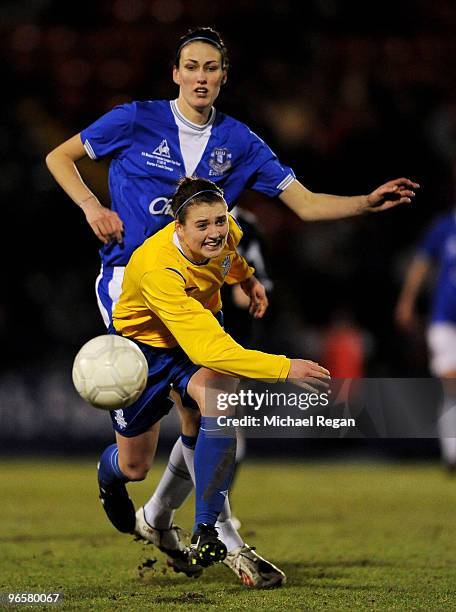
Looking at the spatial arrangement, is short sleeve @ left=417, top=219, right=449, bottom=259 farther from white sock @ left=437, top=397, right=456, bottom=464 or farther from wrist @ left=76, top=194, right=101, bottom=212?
wrist @ left=76, top=194, right=101, bottom=212

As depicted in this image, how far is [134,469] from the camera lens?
18.3 ft

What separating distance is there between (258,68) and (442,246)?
5.31 metres

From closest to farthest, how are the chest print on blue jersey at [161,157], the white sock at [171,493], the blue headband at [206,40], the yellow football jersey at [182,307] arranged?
1. the yellow football jersey at [182,307]
2. the blue headband at [206,40]
3. the chest print on blue jersey at [161,157]
4. the white sock at [171,493]

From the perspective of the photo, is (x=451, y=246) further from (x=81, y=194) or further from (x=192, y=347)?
(x=192, y=347)

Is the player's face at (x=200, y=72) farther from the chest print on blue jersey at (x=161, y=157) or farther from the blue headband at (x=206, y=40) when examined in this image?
the chest print on blue jersey at (x=161, y=157)

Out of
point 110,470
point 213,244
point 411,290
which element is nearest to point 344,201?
point 213,244

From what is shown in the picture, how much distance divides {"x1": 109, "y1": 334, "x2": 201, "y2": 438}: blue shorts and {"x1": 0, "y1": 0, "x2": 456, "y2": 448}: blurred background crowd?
6.34 metres

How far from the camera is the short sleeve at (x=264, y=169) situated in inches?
227

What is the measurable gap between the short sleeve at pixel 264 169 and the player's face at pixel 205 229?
0.76m

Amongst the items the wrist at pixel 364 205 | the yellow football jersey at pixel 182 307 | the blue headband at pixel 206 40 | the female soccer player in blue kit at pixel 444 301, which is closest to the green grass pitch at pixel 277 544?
the female soccer player in blue kit at pixel 444 301

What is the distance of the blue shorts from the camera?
5.35m

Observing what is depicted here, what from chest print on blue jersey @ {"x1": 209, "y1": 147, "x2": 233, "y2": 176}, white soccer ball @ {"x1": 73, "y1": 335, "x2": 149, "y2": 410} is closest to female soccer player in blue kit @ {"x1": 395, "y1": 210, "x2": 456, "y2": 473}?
chest print on blue jersey @ {"x1": 209, "y1": 147, "x2": 233, "y2": 176}

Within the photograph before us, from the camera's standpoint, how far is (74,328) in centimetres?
1308

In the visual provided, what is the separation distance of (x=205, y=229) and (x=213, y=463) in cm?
103
